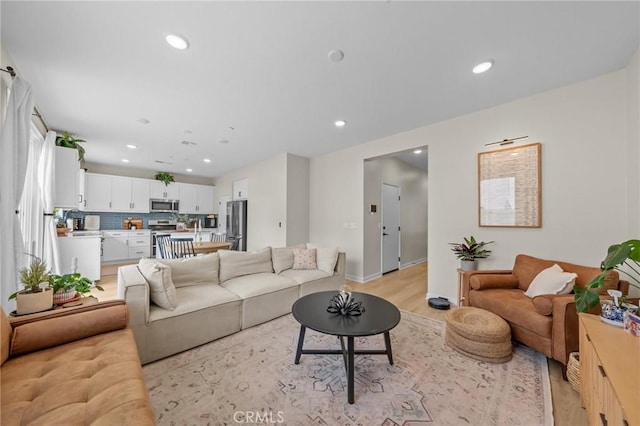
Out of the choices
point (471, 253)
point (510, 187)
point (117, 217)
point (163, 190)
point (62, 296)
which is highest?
point (163, 190)

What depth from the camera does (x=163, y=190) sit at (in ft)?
Answer: 22.6

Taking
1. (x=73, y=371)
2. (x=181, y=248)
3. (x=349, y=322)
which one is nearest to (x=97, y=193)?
(x=181, y=248)

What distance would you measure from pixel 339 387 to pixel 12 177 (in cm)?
303

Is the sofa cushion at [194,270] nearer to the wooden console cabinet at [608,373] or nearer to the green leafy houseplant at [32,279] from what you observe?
the green leafy houseplant at [32,279]

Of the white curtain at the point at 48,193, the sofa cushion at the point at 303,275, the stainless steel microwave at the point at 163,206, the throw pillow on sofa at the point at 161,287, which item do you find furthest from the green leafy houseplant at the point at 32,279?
the stainless steel microwave at the point at 163,206

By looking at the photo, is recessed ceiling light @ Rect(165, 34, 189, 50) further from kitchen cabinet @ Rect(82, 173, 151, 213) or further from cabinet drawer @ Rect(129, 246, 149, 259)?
cabinet drawer @ Rect(129, 246, 149, 259)

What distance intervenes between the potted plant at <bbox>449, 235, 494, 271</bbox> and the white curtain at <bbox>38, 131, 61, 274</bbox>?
5598mm

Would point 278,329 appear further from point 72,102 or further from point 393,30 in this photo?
point 72,102

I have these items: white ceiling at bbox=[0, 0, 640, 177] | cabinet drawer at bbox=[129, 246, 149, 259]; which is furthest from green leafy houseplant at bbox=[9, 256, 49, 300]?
cabinet drawer at bbox=[129, 246, 149, 259]

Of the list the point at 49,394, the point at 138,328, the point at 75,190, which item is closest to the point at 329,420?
the point at 49,394

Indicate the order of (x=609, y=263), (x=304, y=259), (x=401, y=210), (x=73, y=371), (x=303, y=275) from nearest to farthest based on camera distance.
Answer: (x=73, y=371)
(x=609, y=263)
(x=303, y=275)
(x=304, y=259)
(x=401, y=210)

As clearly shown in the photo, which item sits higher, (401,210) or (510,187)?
(510,187)

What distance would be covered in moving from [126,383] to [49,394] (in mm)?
290

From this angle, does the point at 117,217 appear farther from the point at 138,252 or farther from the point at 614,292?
the point at 614,292
